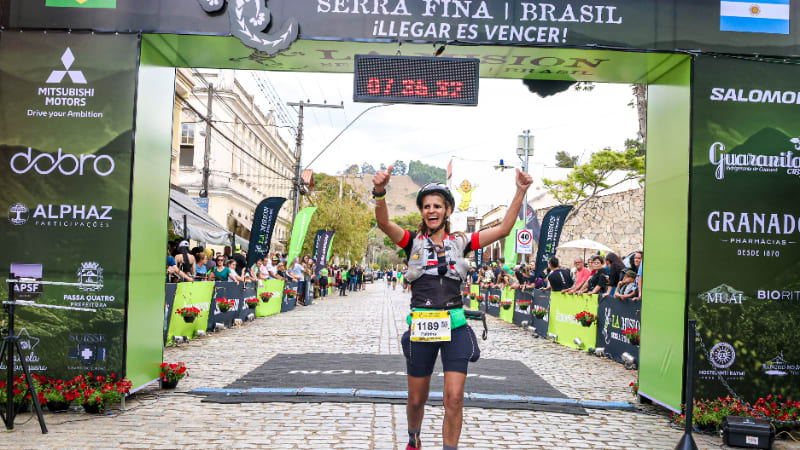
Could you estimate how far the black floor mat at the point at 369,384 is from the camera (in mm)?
7461

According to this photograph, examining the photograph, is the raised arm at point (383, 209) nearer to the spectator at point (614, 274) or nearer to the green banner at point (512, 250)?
the spectator at point (614, 274)

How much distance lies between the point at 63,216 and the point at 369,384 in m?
3.84

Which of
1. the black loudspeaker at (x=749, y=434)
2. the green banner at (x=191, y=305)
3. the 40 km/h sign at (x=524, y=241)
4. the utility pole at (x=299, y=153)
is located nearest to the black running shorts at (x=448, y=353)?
the black loudspeaker at (x=749, y=434)

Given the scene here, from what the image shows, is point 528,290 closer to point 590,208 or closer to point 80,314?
point 80,314

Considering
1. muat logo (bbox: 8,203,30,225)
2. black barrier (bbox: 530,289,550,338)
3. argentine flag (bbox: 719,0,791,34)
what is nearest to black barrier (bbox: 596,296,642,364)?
black barrier (bbox: 530,289,550,338)

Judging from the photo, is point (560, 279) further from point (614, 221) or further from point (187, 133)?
point (187, 133)

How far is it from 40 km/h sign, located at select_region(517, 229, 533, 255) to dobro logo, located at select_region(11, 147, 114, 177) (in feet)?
66.5

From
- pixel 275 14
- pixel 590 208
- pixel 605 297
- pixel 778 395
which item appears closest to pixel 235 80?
pixel 590 208

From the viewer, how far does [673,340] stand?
7023mm

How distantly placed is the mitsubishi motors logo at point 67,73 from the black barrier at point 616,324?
26.8 feet

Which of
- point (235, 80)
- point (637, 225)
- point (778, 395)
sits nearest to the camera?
point (778, 395)

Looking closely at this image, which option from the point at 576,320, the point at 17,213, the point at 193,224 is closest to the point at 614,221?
the point at 576,320

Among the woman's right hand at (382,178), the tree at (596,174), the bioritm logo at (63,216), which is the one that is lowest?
the bioritm logo at (63,216)

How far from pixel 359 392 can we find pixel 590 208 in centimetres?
2908
